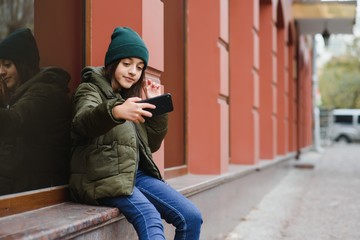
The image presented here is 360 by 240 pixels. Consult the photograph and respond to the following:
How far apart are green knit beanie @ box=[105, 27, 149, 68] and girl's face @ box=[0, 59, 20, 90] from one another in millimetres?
487

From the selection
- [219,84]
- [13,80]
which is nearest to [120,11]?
[13,80]

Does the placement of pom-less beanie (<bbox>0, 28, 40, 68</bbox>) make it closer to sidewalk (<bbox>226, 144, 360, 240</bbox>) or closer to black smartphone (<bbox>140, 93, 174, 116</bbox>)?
black smartphone (<bbox>140, 93, 174, 116</bbox>)

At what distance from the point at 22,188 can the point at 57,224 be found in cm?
49

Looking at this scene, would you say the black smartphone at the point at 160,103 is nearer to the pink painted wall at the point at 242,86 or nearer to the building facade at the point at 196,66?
the building facade at the point at 196,66

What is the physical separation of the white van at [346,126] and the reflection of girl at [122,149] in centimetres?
3809

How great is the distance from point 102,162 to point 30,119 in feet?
1.58

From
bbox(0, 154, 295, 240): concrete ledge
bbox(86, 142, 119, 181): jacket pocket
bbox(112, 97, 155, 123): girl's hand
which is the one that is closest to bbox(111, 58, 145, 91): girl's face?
bbox(86, 142, 119, 181): jacket pocket

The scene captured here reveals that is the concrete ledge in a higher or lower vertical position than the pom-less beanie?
lower

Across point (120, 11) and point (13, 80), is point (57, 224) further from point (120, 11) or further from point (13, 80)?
point (120, 11)

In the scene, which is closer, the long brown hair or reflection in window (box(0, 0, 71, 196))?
reflection in window (box(0, 0, 71, 196))

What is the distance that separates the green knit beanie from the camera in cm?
294

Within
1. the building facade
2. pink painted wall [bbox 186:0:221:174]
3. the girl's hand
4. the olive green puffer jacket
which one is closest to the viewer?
the girl's hand

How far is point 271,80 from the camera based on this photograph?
34.6 ft

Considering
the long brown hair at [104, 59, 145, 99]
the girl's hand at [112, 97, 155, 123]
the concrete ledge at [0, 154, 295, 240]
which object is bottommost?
the concrete ledge at [0, 154, 295, 240]
